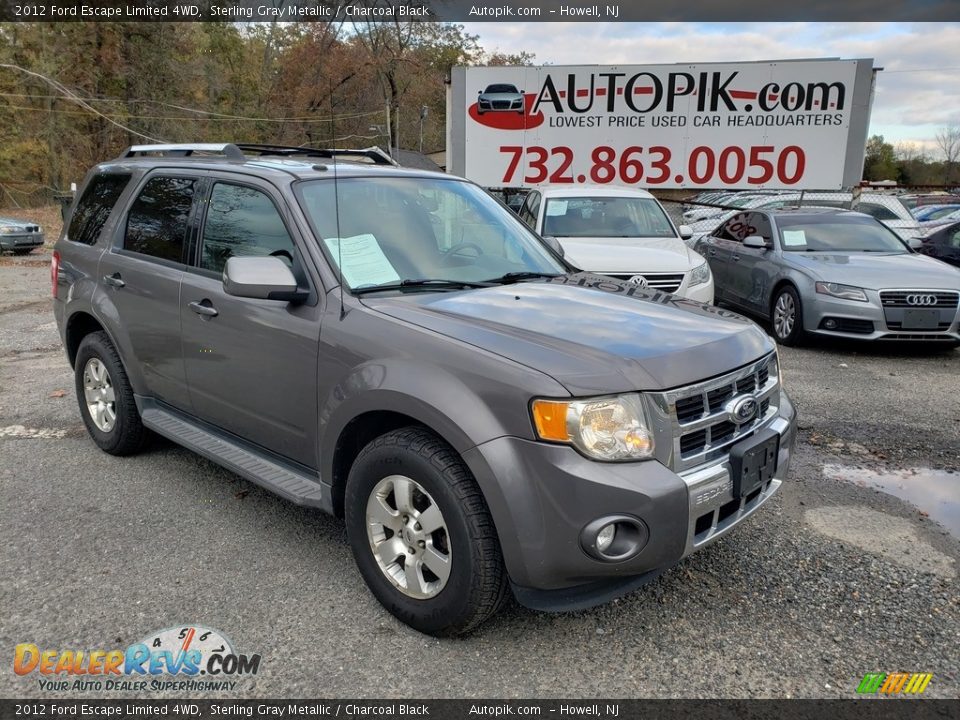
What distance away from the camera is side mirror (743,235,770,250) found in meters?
8.45

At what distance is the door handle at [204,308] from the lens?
11.4 ft

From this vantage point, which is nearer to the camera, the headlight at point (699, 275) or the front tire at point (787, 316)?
the headlight at point (699, 275)

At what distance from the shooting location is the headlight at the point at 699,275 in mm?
7191

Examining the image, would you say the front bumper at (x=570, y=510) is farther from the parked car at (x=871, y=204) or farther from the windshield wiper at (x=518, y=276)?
the parked car at (x=871, y=204)

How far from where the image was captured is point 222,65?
1769 inches

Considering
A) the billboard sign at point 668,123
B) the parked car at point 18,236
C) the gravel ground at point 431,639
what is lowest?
the gravel ground at point 431,639

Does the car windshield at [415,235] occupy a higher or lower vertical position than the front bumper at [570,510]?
higher

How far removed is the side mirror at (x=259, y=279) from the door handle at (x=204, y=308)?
20.7 inches

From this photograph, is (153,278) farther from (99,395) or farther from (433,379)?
(433,379)

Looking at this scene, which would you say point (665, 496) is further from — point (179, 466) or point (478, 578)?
point (179, 466)

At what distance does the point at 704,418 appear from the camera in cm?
256

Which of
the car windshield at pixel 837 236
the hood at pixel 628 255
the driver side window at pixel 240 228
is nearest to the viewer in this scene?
the driver side window at pixel 240 228

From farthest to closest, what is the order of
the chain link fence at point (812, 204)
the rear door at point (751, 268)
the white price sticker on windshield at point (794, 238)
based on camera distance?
the chain link fence at point (812, 204) → the rear door at point (751, 268) → the white price sticker on windshield at point (794, 238)

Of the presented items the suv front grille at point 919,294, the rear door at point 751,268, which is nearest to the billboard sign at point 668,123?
the rear door at point 751,268
